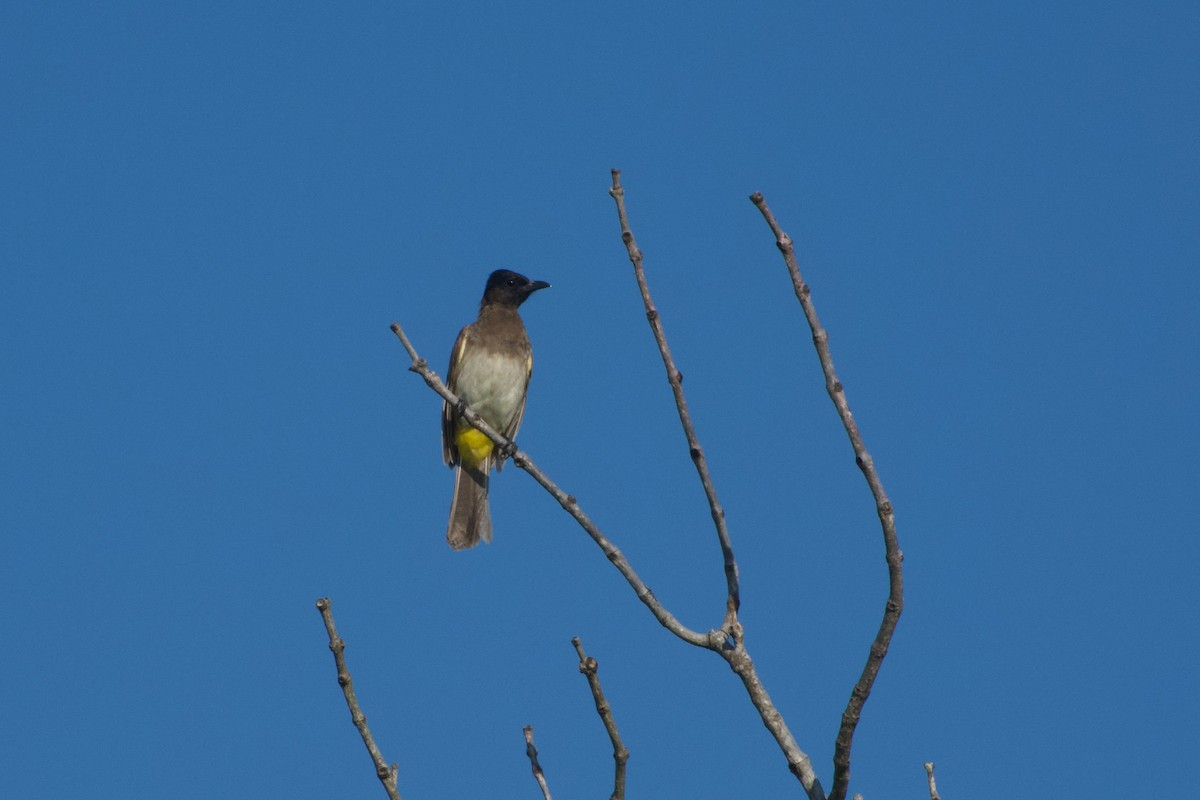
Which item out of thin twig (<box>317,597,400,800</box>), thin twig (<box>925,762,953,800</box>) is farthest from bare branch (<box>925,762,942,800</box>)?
thin twig (<box>317,597,400,800</box>)

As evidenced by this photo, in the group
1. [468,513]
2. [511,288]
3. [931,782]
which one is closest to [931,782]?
[931,782]

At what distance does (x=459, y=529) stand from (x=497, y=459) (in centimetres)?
66

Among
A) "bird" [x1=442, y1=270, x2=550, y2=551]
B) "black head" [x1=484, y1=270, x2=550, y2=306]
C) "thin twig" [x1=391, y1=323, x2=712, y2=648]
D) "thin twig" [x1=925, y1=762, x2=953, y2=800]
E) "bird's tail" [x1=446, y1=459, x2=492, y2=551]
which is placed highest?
"black head" [x1=484, y1=270, x2=550, y2=306]

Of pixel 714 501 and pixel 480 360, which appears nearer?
pixel 714 501

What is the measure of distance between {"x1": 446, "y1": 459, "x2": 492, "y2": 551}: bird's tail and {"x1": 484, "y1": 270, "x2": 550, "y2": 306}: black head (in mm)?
1711

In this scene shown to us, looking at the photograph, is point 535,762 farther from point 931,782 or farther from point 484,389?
point 484,389

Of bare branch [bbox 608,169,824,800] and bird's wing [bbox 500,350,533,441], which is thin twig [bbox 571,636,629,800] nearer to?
bare branch [bbox 608,169,824,800]

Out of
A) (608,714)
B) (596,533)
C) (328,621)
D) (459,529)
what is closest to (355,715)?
(328,621)

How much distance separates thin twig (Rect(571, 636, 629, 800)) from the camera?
3.14 metres

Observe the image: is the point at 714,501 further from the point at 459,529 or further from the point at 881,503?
the point at 459,529

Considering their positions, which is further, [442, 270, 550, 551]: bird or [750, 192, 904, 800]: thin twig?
[442, 270, 550, 551]: bird

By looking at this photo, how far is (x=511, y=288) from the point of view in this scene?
1138 cm

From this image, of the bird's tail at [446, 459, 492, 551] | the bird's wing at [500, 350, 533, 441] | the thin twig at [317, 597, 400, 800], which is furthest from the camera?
the bird's wing at [500, 350, 533, 441]

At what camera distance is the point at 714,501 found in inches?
145
